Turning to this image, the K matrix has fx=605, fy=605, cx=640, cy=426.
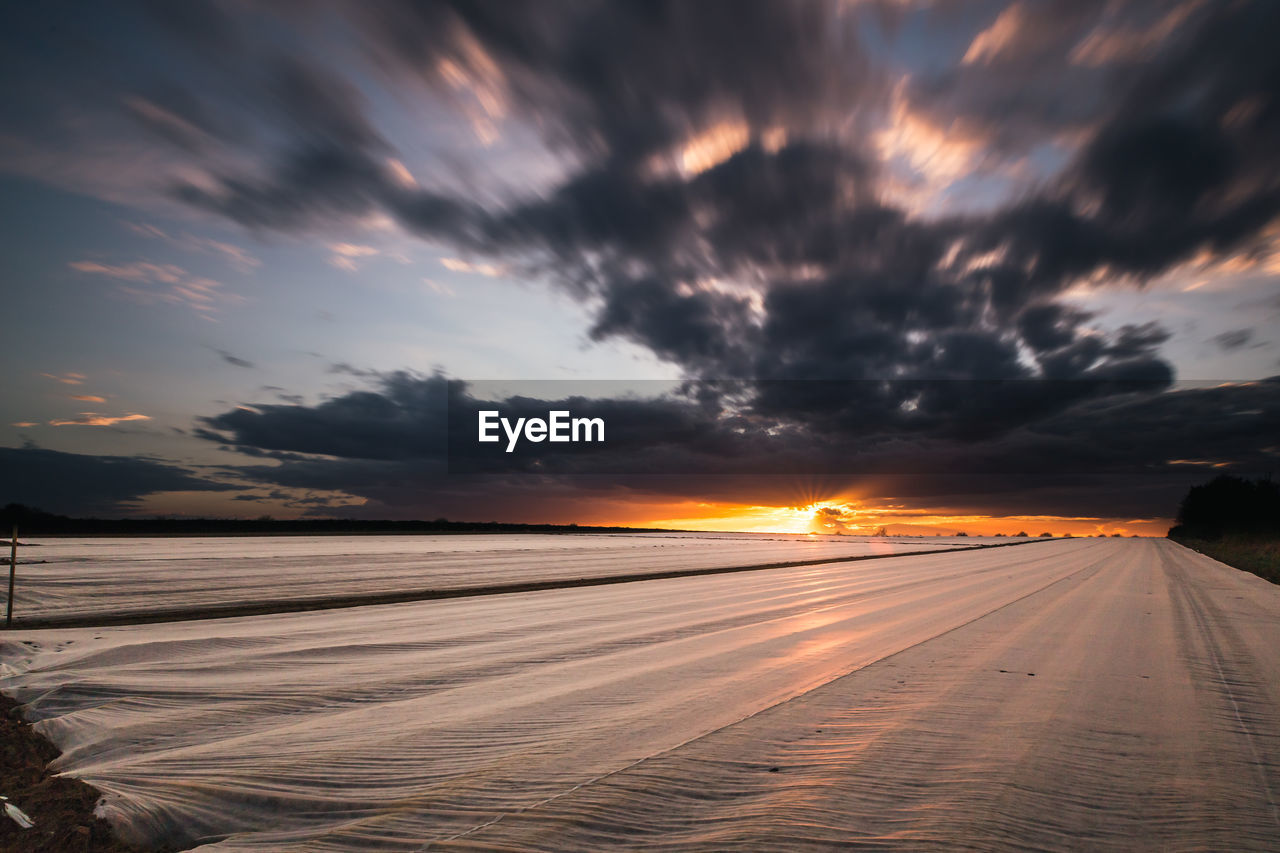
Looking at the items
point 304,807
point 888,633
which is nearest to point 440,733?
point 304,807

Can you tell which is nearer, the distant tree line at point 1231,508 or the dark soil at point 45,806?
the dark soil at point 45,806

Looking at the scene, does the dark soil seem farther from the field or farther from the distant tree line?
the distant tree line

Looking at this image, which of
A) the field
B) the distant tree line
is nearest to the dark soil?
the field

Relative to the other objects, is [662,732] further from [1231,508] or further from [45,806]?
[1231,508]

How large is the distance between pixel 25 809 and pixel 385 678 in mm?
3504

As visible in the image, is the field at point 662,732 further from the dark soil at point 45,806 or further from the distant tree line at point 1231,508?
the distant tree line at point 1231,508

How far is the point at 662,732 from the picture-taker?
5.11 metres

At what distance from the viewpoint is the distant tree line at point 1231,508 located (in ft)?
359

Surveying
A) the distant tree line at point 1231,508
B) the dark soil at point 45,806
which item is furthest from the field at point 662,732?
the distant tree line at point 1231,508

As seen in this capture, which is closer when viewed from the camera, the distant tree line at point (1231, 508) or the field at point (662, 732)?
the field at point (662, 732)

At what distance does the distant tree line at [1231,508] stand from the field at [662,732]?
127m

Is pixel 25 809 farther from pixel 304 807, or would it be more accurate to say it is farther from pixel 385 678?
pixel 385 678

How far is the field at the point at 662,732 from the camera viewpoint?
357cm

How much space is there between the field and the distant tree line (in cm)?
12689
